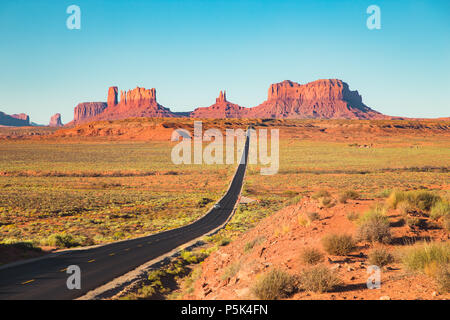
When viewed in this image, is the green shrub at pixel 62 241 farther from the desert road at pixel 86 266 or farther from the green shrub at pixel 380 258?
the green shrub at pixel 380 258

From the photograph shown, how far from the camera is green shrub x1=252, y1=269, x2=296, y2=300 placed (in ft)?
27.5

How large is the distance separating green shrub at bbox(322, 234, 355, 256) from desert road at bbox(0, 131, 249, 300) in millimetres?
10158

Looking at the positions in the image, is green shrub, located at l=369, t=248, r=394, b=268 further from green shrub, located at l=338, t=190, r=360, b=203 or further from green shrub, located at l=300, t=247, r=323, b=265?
green shrub, located at l=338, t=190, r=360, b=203

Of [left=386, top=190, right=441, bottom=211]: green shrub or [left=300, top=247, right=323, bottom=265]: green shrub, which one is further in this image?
[left=386, top=190, right=441, bottom=211]: green shrub

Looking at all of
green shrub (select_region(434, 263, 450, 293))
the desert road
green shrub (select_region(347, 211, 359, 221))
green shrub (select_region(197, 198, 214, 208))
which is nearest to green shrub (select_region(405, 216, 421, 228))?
green shrub (select_region(347, 211, 359, 221))

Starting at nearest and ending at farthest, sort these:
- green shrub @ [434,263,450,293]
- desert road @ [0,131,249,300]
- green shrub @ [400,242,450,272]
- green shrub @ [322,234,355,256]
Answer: green shrub @ [434,263,450,293] < green shrub @ [400,242,450,272] < green shrub @ [322,234,355,256] < desert road @ [0,131,249,300]

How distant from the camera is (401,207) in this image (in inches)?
537

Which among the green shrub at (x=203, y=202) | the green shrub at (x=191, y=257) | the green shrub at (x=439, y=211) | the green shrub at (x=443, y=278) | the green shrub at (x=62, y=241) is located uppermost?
the green shrub at (x=439, y=211)

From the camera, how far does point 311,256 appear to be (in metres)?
10.6

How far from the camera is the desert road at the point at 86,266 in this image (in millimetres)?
13445

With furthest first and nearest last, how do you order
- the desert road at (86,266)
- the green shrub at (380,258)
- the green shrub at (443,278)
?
1. the desert road at (86,266)
2. the green shrub at (380,258)
3. the green shrub at (443,278)

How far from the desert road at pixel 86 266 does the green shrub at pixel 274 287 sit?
8.50 m

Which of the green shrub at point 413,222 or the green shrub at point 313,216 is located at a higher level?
the green shrub at point 413,222

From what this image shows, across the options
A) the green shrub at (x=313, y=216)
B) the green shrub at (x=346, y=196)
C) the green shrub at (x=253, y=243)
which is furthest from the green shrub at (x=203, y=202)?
the green shrub at (x=313, y=216)
